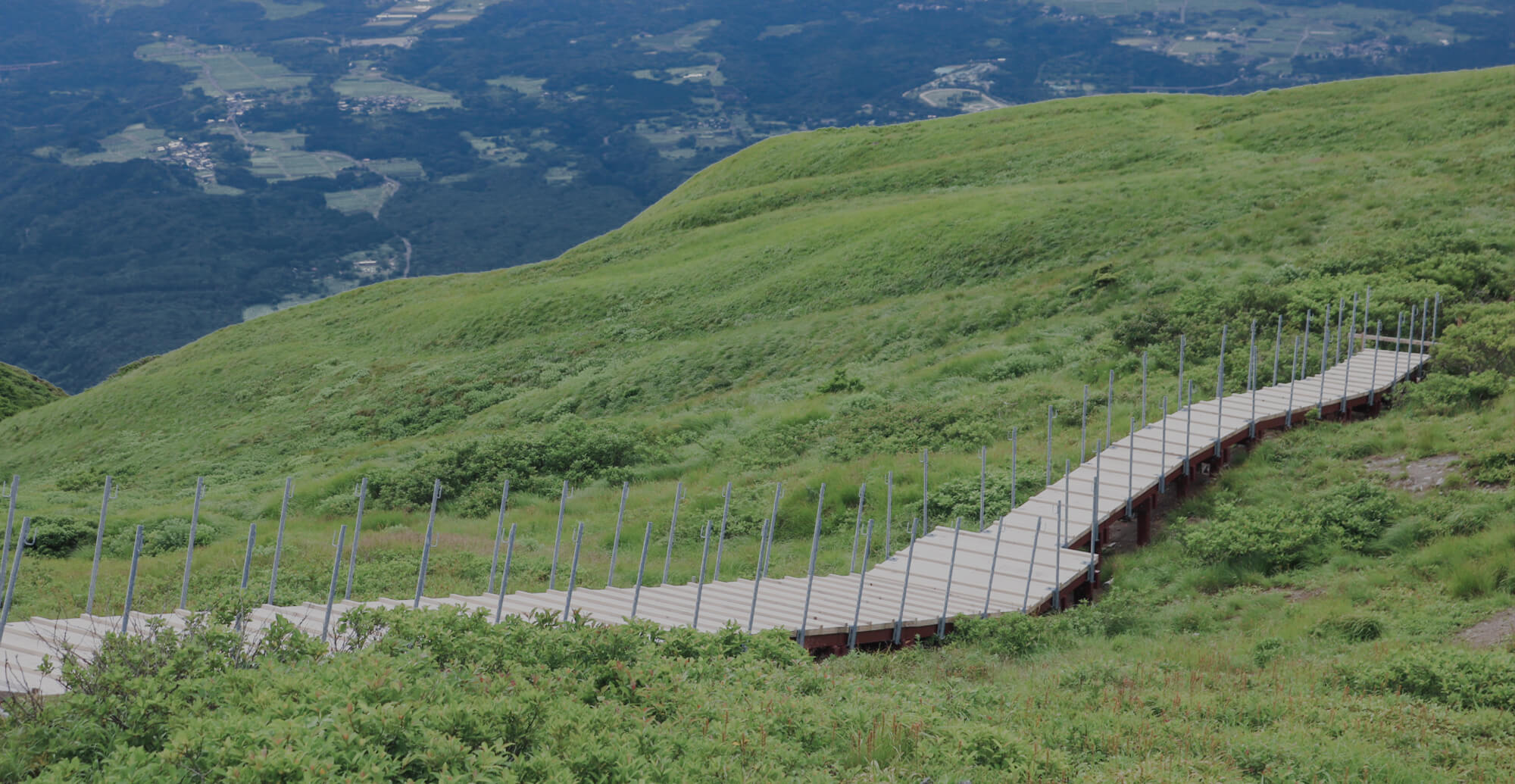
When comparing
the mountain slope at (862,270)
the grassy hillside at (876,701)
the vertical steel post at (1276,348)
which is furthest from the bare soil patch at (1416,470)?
the mountain slope at (862,270)

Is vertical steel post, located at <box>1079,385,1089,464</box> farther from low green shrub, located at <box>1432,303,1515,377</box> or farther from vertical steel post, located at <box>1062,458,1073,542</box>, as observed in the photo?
low green shrub, located at <box>1432,303,1515,377</box>

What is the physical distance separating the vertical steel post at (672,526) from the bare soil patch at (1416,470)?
418 inches

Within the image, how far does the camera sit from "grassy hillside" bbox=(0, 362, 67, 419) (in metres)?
56.7

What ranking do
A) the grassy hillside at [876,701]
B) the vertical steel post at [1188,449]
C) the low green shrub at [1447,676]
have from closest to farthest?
1. the grassy hillside at [876,701]
2. the low green shrub at [1447,676]
3. the vertical steel post at [1188,449]

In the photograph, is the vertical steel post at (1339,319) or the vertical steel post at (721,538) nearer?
the vertical steel post at (721,538)

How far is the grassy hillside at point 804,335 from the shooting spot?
74.7 feet

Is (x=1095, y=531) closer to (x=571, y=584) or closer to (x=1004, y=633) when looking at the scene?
(x=1004, y=633)

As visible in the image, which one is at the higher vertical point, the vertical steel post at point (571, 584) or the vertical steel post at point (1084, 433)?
the vertical steel post at point (571, 584)

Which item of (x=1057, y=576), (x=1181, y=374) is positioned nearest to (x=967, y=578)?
(x=1057, y=576)

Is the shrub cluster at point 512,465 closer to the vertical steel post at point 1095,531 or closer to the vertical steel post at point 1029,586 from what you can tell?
the vertical steel post at point 1095,531

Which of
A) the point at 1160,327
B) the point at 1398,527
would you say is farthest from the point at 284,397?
the point at 1398,527

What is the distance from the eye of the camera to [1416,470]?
53.6ft

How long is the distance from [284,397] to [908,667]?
120ft

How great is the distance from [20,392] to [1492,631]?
68300 mm
